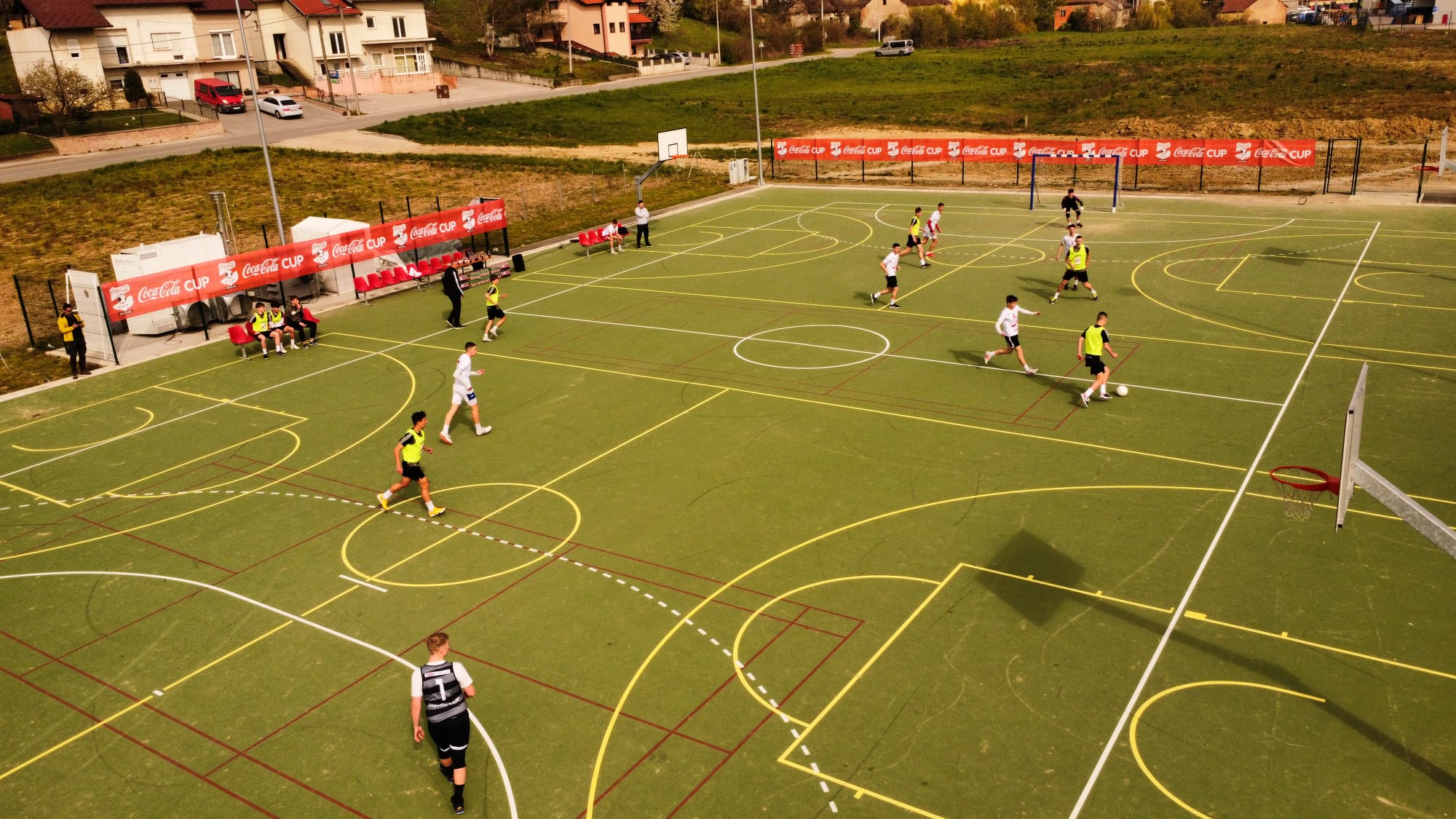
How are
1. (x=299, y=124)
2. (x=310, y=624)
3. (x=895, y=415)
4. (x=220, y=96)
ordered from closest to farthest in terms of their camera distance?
(x=310, y=624) → (x=895, y=415) → (x=299, y=124) → (x=220, y=96)

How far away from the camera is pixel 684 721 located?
1263 cm

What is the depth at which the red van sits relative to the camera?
3189 inches

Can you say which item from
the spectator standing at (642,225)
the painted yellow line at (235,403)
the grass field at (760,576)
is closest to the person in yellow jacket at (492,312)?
the grass field at (760,576)

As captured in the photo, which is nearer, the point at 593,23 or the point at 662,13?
the point at 593,23

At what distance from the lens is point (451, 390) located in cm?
2502

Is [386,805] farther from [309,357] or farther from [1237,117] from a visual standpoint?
[1237,117]

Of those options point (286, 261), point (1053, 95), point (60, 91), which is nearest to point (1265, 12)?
point (1053, 95)

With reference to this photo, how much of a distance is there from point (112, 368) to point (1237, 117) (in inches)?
2686

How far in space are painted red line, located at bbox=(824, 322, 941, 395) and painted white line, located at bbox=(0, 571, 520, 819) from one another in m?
12.5

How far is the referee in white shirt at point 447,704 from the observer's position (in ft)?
35.9

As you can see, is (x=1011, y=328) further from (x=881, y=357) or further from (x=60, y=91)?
(x=60, y=91)

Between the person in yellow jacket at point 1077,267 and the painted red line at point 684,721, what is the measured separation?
19.4 meters

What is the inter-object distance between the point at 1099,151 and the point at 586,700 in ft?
145

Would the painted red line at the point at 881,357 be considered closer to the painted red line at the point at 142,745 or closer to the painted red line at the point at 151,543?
the painted red line at the point at 151,543
